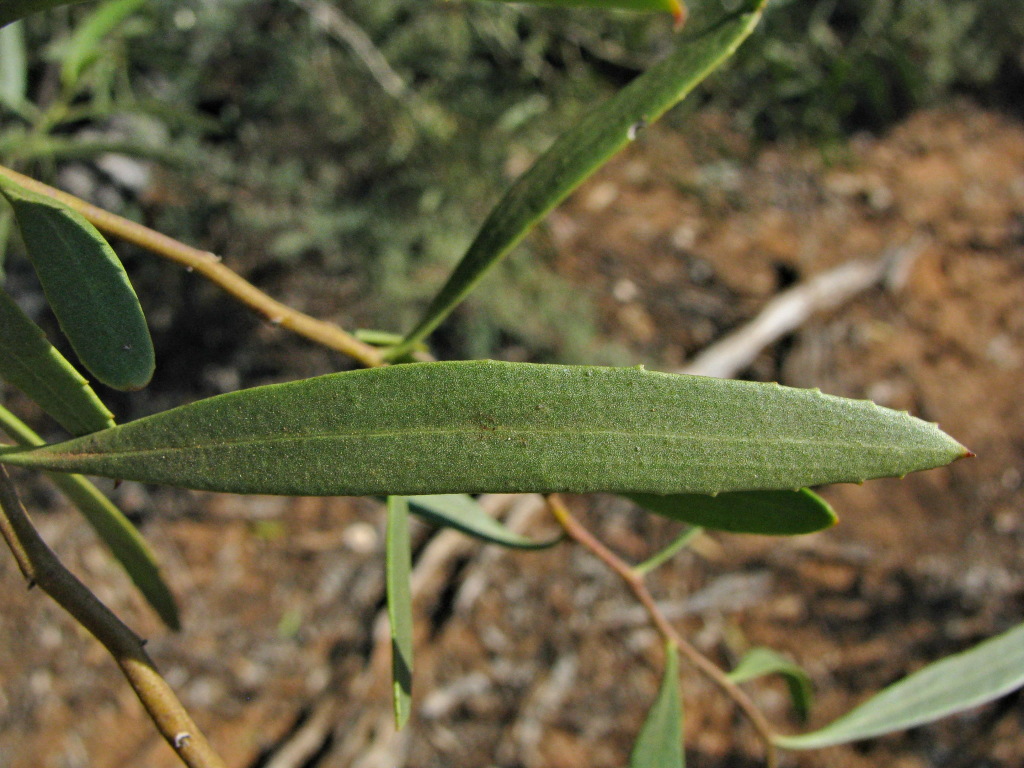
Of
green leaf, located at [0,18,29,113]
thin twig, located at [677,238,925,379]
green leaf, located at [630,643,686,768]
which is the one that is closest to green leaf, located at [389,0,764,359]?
green leaf, located at [630,643,686,768]

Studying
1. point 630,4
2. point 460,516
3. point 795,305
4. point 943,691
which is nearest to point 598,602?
point 795,305

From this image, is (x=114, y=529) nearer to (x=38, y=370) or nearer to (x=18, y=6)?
(x=38, y=370)

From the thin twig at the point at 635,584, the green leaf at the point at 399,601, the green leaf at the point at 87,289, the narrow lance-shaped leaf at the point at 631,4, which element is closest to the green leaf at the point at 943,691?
the thin twig at the point at 635,584

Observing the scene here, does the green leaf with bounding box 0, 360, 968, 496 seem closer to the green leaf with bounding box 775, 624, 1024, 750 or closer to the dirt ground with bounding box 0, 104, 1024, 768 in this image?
the green leaf with bounding box 775, 624, 1024, 750

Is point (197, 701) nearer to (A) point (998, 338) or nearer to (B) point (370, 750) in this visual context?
(B) point (370, 750)

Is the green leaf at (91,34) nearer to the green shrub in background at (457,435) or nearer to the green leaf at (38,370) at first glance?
the green shrub in background at (457,435)

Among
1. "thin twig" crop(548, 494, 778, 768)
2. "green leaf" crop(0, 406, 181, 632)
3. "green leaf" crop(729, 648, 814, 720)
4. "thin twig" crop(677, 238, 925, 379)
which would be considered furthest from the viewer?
"thin twig" crop(677, 238, 925, 379)
